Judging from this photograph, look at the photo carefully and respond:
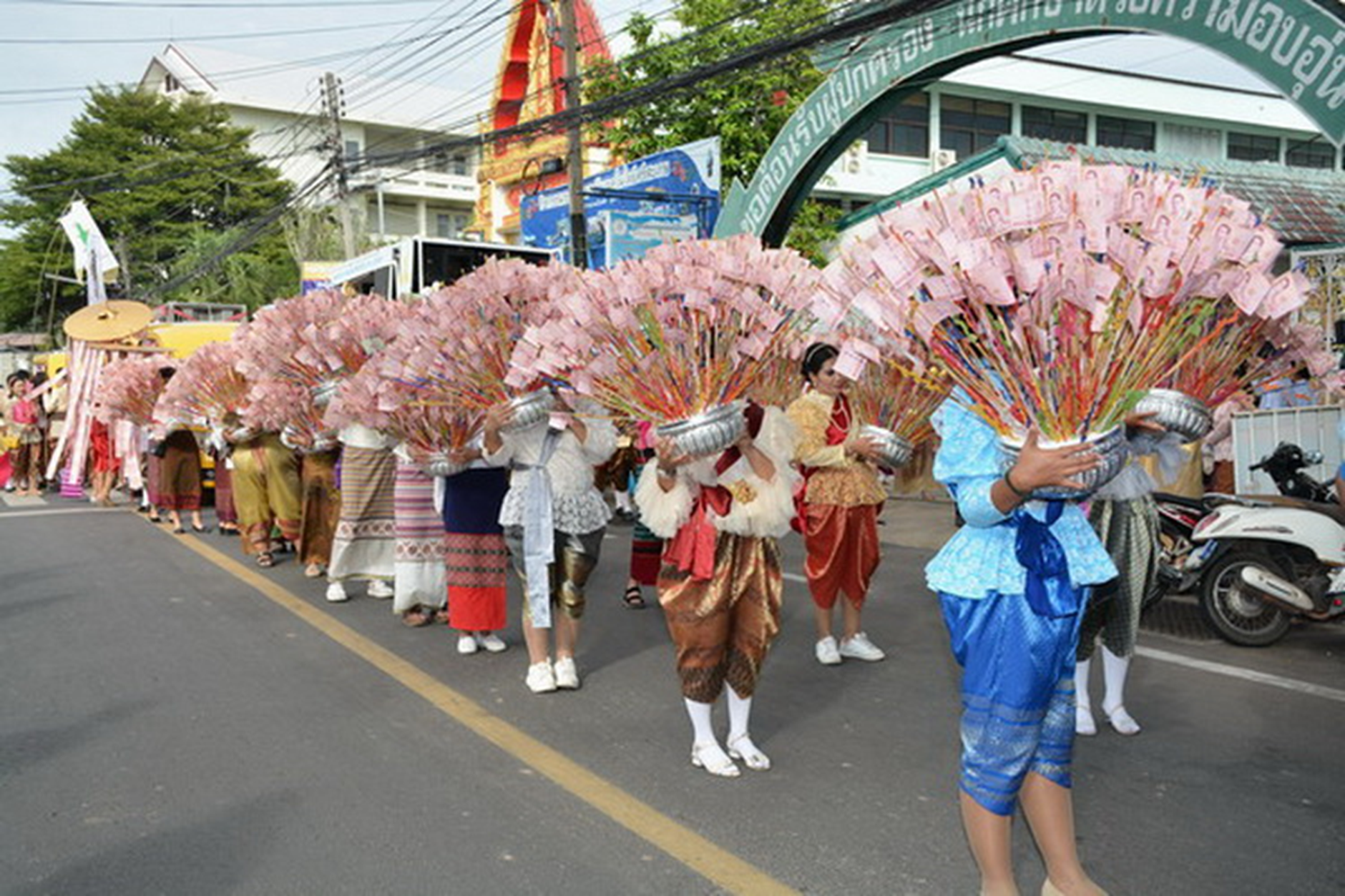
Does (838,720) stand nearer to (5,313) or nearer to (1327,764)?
(1327,764)

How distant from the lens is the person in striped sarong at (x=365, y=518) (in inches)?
292

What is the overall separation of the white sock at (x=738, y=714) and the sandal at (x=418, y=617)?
2981 mm

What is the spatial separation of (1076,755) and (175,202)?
38636 mm

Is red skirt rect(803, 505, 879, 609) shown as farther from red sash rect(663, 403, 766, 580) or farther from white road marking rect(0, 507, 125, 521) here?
white road marking rect(0, 507, 125, 521)

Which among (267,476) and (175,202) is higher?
(175,202)

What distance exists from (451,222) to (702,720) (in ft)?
147

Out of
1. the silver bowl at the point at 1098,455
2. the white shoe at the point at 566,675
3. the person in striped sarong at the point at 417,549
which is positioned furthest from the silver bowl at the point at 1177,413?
the person in striped sarong at the point at 417,549

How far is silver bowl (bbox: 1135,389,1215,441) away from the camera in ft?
10.7

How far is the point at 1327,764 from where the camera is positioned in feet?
13.3

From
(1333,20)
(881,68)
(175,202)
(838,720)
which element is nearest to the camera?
(838,720)

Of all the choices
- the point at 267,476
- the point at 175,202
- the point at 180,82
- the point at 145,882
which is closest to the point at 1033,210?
the point at 145,882

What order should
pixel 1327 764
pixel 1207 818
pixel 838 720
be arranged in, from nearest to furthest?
pixel 1207 818 → pixel 1327 764 → pixel 838 720

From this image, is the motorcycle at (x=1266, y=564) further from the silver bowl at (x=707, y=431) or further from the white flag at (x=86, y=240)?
the white flag at (x=86, y=240)

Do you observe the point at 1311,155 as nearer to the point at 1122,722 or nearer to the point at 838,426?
the point at 838,426
